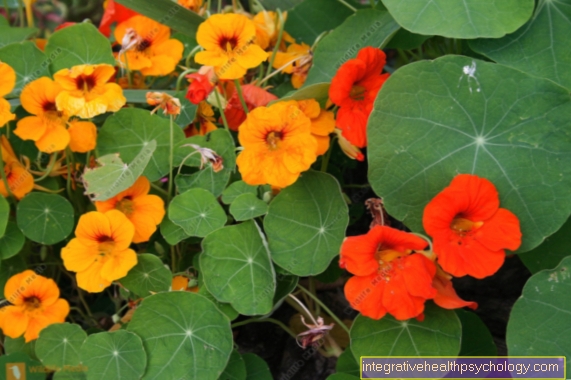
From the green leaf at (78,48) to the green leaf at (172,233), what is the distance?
481mm

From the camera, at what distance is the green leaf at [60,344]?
1.29m

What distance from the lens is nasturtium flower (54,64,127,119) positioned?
1.25 m

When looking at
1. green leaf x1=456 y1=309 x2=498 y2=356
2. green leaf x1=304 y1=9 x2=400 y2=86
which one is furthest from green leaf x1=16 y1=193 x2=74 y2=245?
green leaf x1=456 y1=309 x2=498 y2=356

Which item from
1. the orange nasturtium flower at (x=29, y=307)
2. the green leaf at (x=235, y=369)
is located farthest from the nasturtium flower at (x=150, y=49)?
the green leaf at (x=235, y=369)

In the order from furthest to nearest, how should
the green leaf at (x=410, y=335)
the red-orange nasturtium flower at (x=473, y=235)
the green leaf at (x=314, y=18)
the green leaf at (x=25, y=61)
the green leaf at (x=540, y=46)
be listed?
the green leaf at (x=314, y=18), the green leaf at (x=25, y=61), the green leaf at (x=540, y=46), the green leaf at (x=410, y=335), the red-orange nasturtium flower at (x=473, y=235)

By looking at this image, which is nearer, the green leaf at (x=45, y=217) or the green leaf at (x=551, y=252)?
the green leaf at (x=551, y=252)

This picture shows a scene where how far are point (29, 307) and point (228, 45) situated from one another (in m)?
0.78

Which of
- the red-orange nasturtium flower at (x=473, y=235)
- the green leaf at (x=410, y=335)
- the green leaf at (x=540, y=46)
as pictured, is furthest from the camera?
the green leaf at (x=540, y=46)

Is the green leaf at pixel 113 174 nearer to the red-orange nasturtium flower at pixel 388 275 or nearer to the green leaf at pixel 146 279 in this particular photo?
the green leaf at pixel 146 279

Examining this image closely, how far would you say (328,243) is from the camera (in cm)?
121

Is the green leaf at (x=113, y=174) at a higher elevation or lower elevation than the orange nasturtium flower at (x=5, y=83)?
lower

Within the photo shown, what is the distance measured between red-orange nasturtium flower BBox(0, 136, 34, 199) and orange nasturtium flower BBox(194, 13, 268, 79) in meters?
0.52

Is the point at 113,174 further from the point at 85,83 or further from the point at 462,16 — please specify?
the point at 462,16

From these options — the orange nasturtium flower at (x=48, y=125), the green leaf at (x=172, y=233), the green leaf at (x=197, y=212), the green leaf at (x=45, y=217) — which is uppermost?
the orange nasturtium flower at (x=48, y=125)
